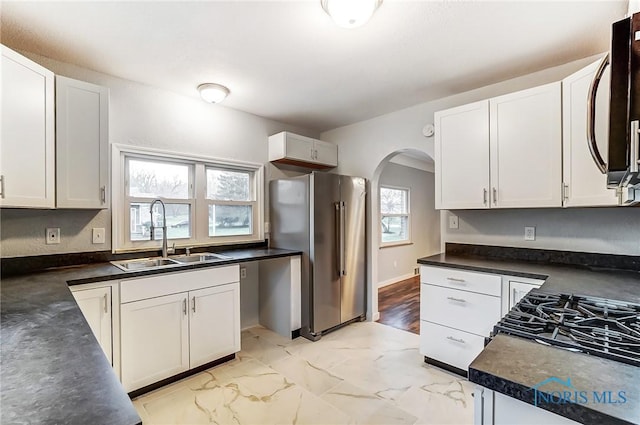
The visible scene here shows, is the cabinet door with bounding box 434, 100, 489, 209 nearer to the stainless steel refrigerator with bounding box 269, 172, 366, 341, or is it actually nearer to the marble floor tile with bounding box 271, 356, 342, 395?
the stainless steel refrigerator with bounding box 269, 172, 366, 341

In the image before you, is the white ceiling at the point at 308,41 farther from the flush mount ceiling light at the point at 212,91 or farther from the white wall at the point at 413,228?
the white wall at the point at 413,228

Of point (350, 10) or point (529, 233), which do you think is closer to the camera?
point (350, 10)

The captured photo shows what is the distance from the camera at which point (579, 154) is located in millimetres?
1930

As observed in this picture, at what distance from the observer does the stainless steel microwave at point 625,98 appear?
0.63 meters

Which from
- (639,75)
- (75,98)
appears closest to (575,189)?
(639,75)

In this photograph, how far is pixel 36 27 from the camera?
1783mm

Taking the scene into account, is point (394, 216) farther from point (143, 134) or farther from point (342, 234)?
point (143, 134)

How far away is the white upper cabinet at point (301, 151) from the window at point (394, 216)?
1703 millimetres

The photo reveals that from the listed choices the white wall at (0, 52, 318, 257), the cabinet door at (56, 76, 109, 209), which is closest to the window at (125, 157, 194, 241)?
the white wall at (0, 52, 318, 257)

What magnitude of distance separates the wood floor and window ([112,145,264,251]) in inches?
73.5

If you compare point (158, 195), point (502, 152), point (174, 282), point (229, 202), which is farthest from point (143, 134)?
point (502, 152)

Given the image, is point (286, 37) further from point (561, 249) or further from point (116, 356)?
point (561, 249)

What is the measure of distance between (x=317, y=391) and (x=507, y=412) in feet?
5.43

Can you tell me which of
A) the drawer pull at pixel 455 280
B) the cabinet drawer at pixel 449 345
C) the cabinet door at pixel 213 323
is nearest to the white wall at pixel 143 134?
the cabinet door at pixel 213 323
